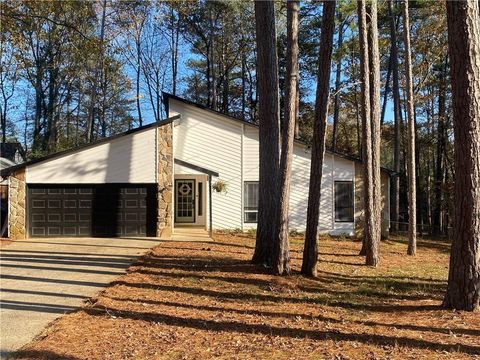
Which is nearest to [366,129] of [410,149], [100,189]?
[410,149]

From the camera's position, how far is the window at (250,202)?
1892 centimetres

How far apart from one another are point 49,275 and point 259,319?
5.25 m

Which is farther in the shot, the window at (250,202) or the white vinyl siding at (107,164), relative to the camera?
the window at (250,202)

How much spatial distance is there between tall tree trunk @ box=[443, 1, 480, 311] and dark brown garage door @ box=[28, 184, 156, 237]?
12.1 meters

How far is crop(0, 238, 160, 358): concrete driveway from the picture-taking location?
597 cm

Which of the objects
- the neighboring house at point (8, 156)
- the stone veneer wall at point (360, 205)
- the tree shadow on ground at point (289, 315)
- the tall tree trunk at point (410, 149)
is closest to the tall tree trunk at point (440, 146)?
the stone veneer wall at point (360, 205)

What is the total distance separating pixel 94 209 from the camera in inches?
646

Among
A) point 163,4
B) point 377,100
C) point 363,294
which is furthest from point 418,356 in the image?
point 163,4

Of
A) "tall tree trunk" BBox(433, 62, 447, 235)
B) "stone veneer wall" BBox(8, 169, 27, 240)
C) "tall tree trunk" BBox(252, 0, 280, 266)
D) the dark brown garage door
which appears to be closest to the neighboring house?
"stone veneer wall" BBox(8, 169, 27, 240)

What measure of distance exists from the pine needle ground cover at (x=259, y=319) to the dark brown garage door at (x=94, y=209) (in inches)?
261

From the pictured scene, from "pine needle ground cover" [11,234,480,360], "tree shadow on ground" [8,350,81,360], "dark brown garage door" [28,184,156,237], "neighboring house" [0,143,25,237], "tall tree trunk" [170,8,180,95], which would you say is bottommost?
"tree shadow on ground" [8,350,81,360]

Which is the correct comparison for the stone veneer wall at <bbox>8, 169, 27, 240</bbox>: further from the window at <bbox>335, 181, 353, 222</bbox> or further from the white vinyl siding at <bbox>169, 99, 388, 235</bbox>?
the window at <bbox>335, 181, 353, 222</bbox>

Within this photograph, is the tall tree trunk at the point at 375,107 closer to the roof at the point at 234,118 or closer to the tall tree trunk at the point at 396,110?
the roof at the point at 234,118

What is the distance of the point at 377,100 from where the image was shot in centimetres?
1230
